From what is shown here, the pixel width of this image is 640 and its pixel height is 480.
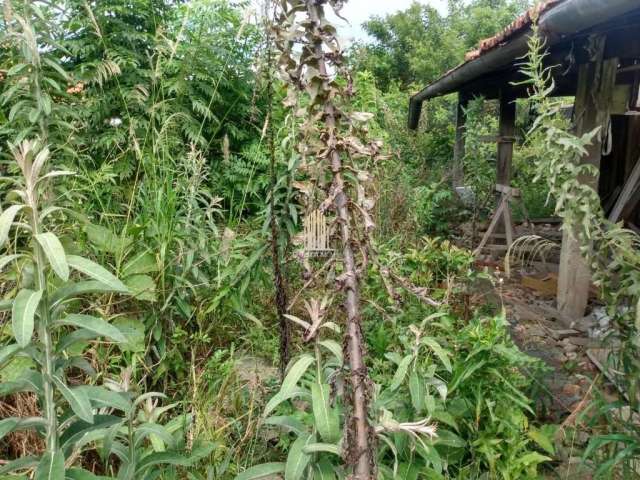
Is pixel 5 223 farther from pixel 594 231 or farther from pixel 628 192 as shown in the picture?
pixel 628 192

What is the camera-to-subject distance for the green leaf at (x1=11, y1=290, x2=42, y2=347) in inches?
45.3

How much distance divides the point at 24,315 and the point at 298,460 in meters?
0.75

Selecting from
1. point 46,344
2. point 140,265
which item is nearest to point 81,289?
point 46,344

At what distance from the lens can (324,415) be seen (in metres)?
1.33

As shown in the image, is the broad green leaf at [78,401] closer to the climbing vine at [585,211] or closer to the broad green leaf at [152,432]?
the broad green leaf at [152,432]

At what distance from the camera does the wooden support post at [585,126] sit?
4258 mm

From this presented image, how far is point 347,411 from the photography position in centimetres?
127

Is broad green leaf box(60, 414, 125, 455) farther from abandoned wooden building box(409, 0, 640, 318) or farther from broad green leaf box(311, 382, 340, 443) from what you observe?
abandoned wooden building box(409, 0, 640, 318)

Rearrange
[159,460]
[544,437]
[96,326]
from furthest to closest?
[544,437]
[159,460]
[96,326]

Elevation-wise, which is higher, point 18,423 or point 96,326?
point 96,326

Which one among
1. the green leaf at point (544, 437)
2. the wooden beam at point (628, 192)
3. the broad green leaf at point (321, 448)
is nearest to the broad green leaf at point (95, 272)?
the broad green leaf at point (321, 448)

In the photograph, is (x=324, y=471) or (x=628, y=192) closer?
(x=324, y=471)

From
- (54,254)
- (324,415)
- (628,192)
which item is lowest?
(324,415)

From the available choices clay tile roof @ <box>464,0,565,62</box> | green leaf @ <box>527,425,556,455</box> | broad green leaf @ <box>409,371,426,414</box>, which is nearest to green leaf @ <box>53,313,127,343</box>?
broad green leaf @ <box>409,371,426,414</box>
